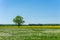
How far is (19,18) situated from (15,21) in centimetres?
220

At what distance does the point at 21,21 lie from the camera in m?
56.8

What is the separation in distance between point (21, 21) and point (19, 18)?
6.82 ft

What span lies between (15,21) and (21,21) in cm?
199

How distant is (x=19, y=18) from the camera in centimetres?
5847

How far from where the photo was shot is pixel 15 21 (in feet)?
187

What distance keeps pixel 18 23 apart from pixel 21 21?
1269 millimetres

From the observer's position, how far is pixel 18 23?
185ft

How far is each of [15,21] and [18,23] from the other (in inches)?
54.5

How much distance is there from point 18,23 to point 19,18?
2.75 meters
